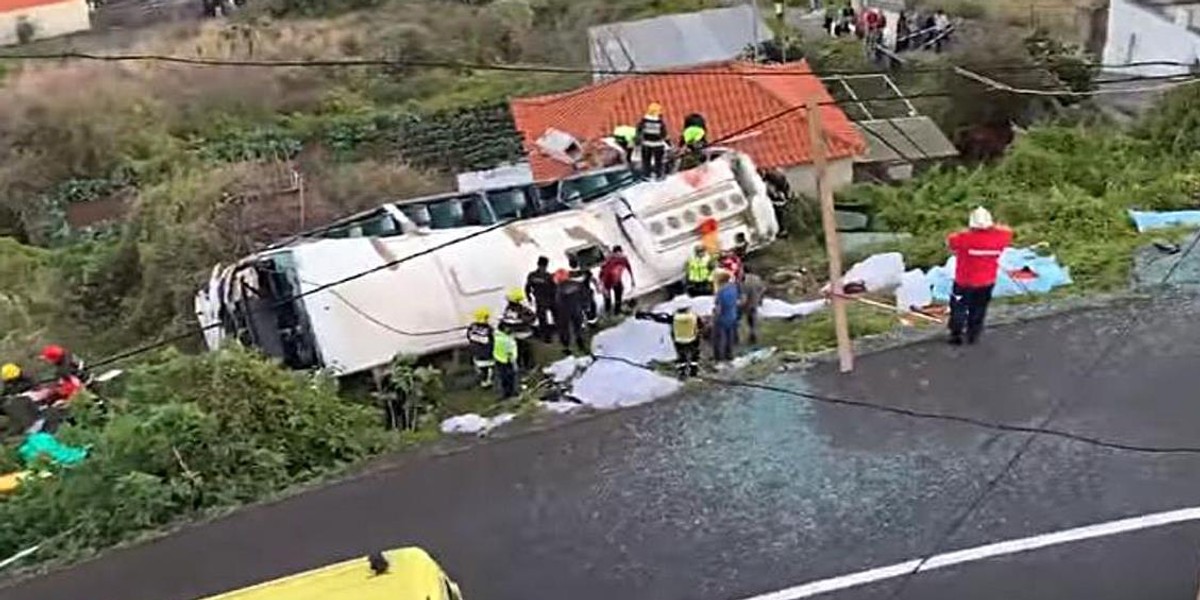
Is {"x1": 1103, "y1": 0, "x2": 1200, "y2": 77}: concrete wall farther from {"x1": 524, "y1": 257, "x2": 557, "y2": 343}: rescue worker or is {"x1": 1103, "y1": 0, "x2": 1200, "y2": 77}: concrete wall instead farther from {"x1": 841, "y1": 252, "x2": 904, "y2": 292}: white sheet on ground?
{"x1": 524, "y1": 257, "x2": 557, "y2": 343}: rescue worker

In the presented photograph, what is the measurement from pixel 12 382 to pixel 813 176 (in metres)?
11.1

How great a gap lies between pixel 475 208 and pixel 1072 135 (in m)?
7.52

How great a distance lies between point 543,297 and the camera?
14016 mm

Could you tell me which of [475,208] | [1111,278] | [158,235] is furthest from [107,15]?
[1111,278]

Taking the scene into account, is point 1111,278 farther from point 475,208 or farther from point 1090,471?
point 475,208

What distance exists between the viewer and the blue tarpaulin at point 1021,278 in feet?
44.9

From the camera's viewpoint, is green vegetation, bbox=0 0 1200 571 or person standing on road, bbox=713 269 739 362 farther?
person standing on road, bbox=713 269 739 362

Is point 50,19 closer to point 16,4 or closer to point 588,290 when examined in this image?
point 16,4

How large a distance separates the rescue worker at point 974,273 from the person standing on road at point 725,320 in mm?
1839

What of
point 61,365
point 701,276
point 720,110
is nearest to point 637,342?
point 701,276

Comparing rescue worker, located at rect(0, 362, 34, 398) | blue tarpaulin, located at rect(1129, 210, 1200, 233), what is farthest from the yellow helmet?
blue tarpaulin, located at rect(1129, 210, 1200, 233)

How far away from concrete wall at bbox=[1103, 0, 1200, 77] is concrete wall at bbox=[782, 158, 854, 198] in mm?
5651

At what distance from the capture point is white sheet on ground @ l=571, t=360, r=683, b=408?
12156 millimetres

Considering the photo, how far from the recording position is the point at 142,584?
33.7 feet
